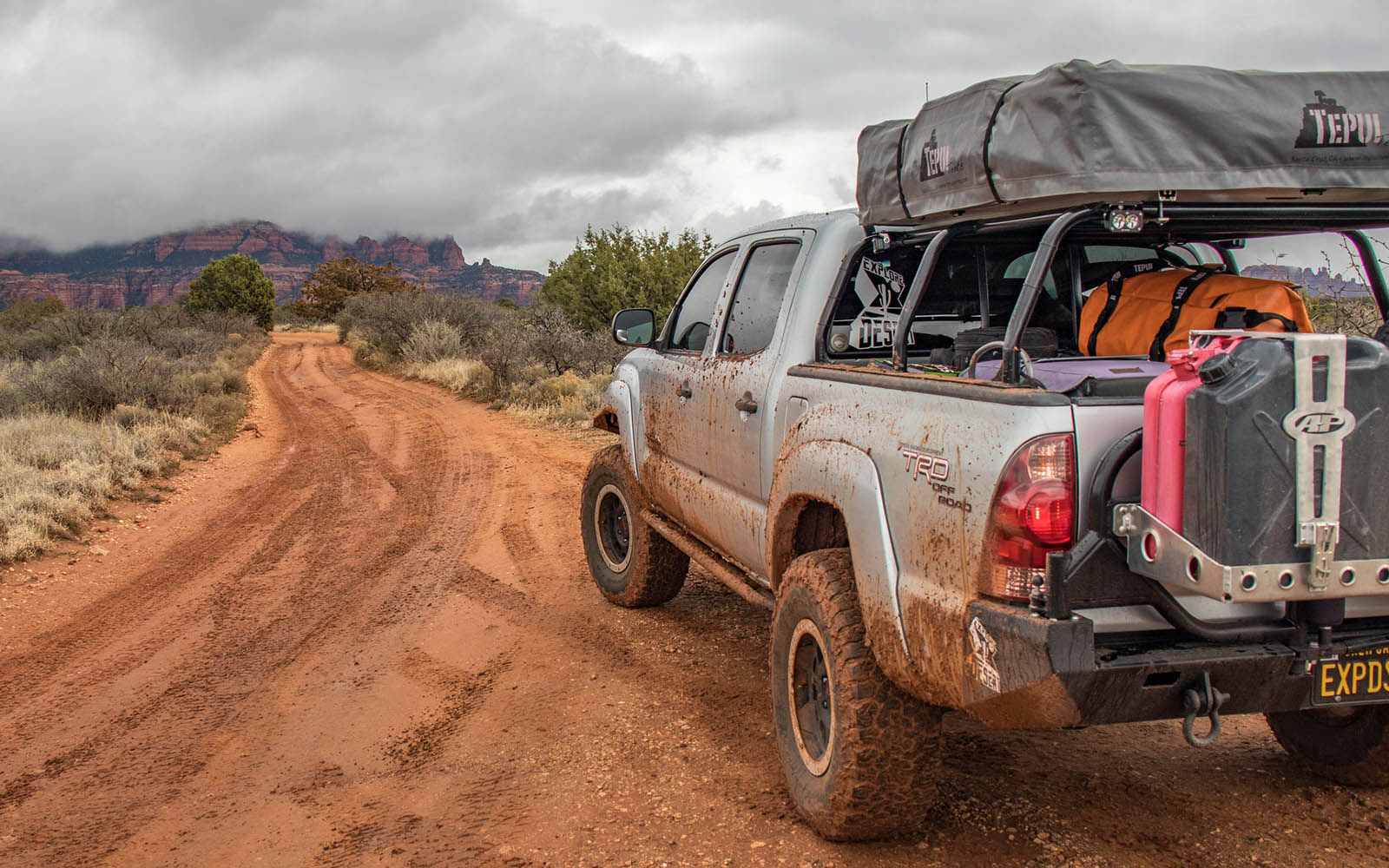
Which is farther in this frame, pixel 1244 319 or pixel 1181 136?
pixel 1244 319

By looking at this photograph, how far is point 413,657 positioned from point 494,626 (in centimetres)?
56

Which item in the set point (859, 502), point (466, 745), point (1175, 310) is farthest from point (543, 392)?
point (859, 502)

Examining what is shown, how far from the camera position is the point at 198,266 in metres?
164

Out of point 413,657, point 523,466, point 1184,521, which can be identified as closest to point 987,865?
point 1184,521

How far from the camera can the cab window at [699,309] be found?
16.3 ft

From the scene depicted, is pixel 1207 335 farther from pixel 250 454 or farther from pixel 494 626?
pixel 250 454

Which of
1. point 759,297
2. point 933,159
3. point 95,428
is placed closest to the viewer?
point 933,159

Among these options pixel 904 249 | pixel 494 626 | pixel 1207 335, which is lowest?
pixel 494 626

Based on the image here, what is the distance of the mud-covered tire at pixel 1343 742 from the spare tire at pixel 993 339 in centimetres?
147

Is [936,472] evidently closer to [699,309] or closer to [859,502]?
[859,502]

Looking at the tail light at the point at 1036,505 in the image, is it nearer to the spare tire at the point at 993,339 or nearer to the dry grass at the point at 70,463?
the spare tire at the point at 993,339

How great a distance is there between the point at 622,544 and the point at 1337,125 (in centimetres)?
432

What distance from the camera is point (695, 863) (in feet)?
10.0

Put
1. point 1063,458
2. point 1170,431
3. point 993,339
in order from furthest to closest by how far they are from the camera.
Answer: point 993,339, point 1063,458, point 1170,431
